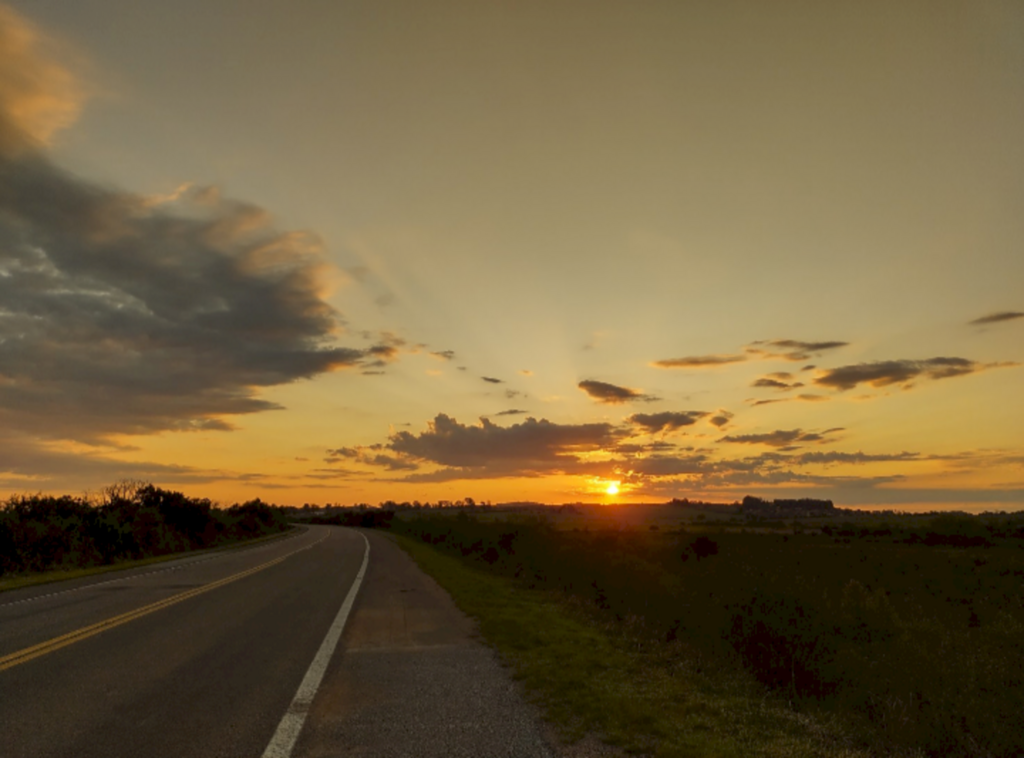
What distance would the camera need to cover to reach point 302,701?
7816 mm

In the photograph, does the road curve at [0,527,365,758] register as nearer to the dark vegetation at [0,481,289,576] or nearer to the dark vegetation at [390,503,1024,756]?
the dark vegetation at [390,503,1024,756]

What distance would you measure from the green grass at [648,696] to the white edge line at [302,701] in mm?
2546

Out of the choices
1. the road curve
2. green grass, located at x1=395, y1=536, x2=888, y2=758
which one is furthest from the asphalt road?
green grass, located at x1=395, y1=536, x2=888, y2=758

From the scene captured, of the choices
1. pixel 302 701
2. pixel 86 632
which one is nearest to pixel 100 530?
pixel 86 632

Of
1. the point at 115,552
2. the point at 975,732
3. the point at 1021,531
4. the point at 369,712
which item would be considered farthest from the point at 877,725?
the point at 1021,531

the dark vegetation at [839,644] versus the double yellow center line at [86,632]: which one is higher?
the double yellow center line at [86,632]

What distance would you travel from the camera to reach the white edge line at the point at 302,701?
20.3ft

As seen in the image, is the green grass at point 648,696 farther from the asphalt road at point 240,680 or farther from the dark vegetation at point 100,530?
the dark vegetation at point 100,530

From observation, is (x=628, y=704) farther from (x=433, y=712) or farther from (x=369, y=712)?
(x=369, y=712)

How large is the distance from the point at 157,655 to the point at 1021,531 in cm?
10905

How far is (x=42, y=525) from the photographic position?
3097 centimetres

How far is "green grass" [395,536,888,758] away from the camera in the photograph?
6.57 metres

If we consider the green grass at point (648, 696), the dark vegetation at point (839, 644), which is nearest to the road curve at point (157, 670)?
the green grass at point (648, 696)

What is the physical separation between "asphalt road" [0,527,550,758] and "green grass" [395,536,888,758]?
1.83 feet
